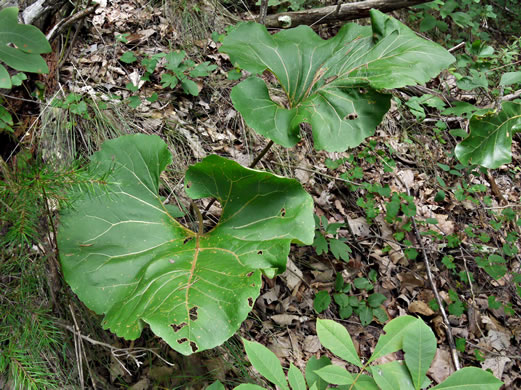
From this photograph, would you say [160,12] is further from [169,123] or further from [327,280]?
[327,280]

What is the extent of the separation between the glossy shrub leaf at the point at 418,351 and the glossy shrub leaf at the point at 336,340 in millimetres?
159

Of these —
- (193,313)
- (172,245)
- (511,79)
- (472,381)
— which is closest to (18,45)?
(172,245)

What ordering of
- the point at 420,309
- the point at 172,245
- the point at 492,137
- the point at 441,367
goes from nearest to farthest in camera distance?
1. the point at 172,245
2. the point at 492,137
3. the point at 441,367
4. the point at 420,309

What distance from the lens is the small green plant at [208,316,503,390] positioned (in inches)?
44.6

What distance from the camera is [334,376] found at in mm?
1187

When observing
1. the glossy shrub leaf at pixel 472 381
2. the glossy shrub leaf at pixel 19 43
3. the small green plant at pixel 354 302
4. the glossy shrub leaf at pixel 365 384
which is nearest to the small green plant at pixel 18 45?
the glossy shrub leaf at pixel 19 43

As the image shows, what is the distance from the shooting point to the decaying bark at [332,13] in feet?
9.92

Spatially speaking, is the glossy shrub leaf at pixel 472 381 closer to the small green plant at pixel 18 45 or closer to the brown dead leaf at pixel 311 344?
the brown dead leaf at pixel 311 344

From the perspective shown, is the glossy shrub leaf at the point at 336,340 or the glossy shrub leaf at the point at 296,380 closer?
the glossy shrub leaf at the point at 296,380

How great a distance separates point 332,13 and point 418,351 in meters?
2.68

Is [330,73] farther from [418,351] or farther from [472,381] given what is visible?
[472,381]

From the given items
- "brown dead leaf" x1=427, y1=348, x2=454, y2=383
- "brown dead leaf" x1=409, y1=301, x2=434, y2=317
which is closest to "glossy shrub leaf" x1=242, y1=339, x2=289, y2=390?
"brown dead leaf" x1=427, y1=348, x2=454, y2=383

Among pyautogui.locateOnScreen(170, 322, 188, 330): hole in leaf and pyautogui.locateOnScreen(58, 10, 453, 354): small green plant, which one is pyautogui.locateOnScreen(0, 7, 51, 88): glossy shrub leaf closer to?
pyautogui.locateOnScreen(58, 10, 453, 354): small green plant

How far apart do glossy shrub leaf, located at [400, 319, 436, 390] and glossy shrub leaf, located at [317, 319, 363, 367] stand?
0.16 metres
